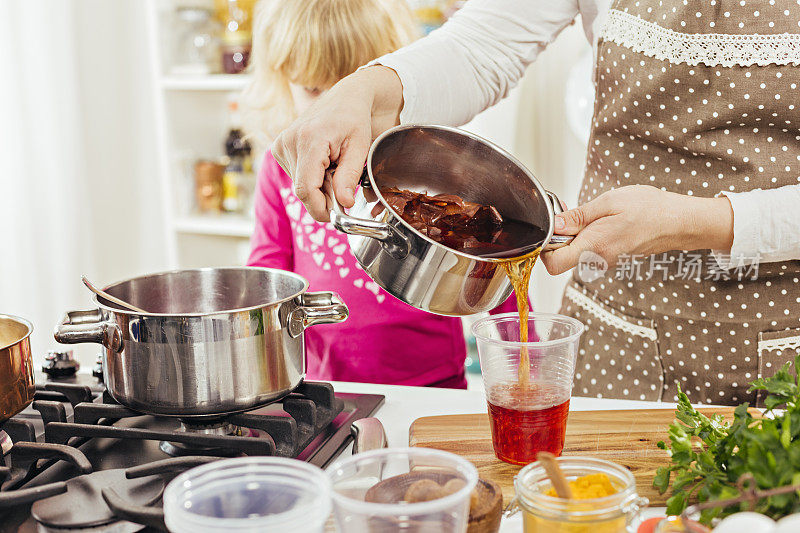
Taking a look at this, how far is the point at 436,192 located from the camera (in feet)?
3.67

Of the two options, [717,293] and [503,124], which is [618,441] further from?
→ [503,124]

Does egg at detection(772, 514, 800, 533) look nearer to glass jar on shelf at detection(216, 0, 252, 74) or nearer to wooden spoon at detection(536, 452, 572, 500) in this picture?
wooden spoon at detection(536, 452, 572, 500)

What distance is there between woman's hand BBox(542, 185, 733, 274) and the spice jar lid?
0.38m

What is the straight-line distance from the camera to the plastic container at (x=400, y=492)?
2.08ft

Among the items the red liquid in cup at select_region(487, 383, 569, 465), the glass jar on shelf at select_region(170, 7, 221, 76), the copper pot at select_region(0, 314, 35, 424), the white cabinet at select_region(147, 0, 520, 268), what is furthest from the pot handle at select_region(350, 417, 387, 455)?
the glass jar on shelf at select_region(170, 7, 221, 76)

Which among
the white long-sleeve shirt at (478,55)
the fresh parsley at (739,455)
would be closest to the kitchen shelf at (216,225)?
the white long-sleeve shirt at (478,55)

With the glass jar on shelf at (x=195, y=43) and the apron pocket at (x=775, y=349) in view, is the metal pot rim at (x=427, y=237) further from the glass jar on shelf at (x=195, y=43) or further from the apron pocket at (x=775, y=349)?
the glass jar on shelf at (x=195, y=43)

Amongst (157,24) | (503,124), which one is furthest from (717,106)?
(157,24)

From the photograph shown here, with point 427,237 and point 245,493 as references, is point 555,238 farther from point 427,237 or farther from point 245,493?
point 245,493

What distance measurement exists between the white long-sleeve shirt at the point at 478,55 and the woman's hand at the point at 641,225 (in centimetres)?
6

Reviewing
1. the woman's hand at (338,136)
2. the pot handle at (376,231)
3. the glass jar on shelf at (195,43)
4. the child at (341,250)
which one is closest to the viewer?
the pot handle at (376,231)

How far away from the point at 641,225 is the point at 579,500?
56 centimetres

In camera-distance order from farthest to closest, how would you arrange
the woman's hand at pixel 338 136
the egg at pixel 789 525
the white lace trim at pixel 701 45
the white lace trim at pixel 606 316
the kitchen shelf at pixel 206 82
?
the kitchen shelf at pixel 206 82 → the white lace trim at pixel 606 316 → the white lace trim at pixel 701 45 → the woman's hand at pixel 338 136 → the egg at pixel 789 525

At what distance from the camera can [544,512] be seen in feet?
2.27
